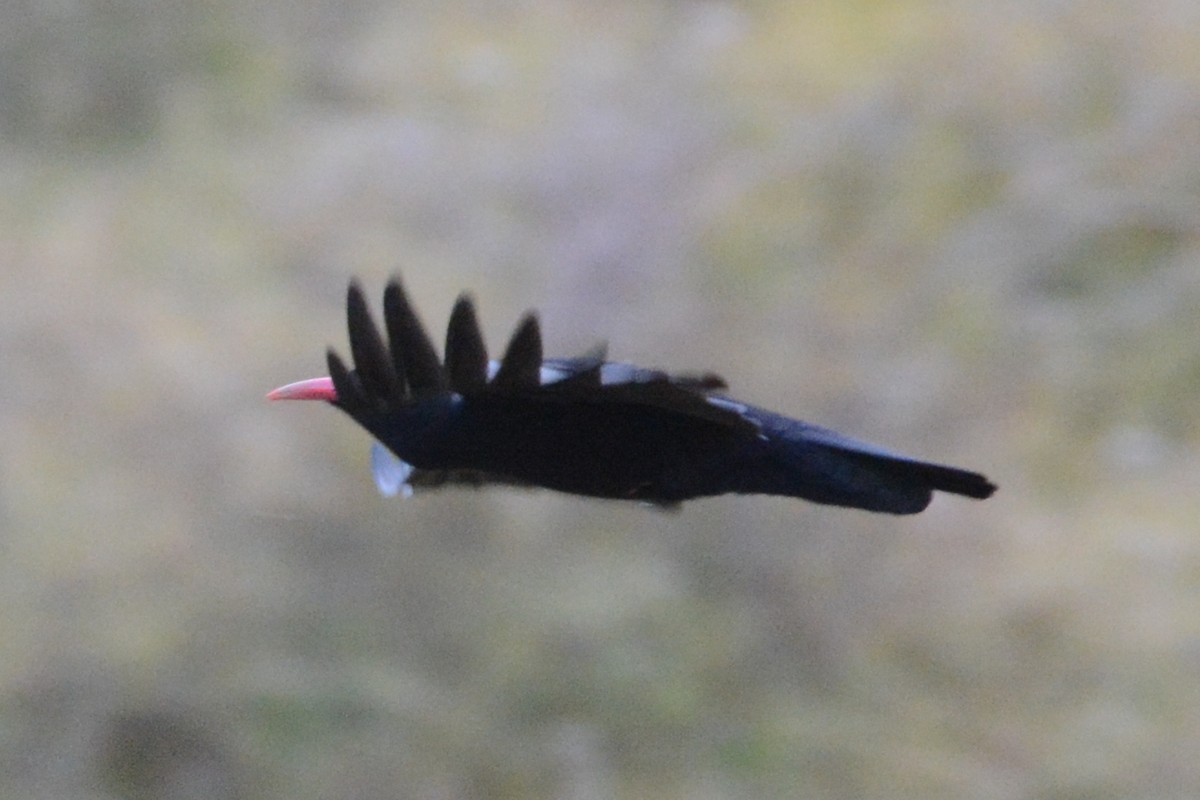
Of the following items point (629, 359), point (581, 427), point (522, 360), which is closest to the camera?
point (522, 360)

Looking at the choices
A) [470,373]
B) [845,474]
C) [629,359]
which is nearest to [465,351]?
[470,373]

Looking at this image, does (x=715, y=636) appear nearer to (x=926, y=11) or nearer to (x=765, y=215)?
(x=765, y=215)

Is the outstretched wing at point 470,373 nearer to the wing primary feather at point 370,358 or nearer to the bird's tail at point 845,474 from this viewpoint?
the wing primary feather at point 370,358

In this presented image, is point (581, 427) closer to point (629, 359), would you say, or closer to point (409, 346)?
point (409, 346)

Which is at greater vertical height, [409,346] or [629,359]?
[629,359]

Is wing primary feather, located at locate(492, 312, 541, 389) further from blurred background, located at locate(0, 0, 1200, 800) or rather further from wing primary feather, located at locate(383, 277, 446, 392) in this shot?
blurred background, located at locate(0, 0, 1200, 800)

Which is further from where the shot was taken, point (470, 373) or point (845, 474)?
point (845, 474)
